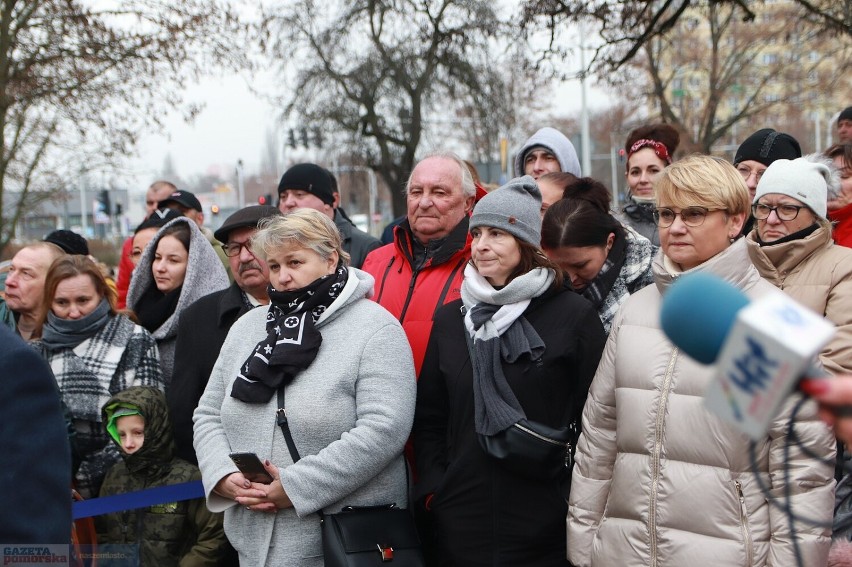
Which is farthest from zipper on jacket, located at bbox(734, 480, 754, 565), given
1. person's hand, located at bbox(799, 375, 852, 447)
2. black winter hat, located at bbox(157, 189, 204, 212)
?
black winter hat, located at bbox(157, 189, 204, 212)

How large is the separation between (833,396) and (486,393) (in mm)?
2476

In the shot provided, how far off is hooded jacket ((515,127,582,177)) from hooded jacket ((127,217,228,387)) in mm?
2063

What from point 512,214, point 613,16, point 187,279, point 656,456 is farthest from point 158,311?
point 613,16

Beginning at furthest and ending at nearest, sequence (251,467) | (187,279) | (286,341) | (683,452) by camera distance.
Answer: (187,279), (286,341), (251,467), (683,452)

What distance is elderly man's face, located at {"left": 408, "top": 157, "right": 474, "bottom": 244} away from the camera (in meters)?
4.69

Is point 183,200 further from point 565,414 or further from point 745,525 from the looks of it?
point 745,525

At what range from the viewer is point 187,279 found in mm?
5422

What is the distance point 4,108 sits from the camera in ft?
40.2

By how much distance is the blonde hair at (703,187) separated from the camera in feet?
11.3

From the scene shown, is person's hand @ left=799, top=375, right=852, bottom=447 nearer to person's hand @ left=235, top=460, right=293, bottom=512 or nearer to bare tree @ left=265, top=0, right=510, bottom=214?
person's hand @ left=235, top=460, right=293, bottom=512

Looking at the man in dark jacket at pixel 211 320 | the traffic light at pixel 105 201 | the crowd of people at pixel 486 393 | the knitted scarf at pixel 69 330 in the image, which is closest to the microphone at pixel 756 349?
the crowd of people at pixel 486 393

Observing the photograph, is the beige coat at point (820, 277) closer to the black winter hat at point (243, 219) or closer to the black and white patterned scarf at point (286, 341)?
the black and white patterned scarf at point (286, 341)

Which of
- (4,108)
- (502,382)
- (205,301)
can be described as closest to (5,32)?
(4,108)

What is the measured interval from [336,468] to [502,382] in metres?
0.74
